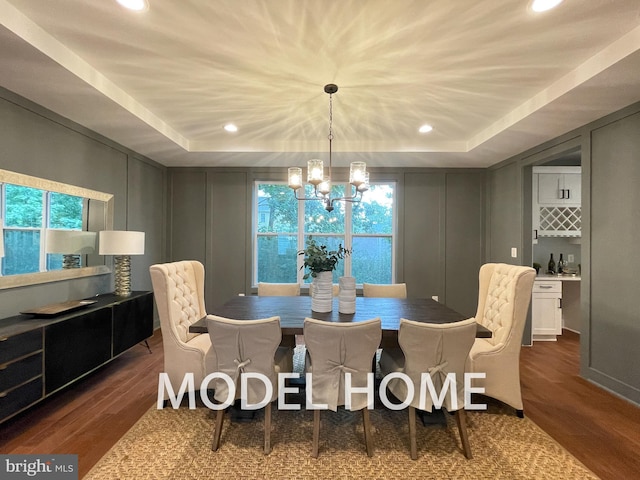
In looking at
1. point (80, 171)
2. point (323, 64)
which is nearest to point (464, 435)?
point (323, 64)

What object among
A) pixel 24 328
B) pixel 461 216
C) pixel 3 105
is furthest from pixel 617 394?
pixel 3 105

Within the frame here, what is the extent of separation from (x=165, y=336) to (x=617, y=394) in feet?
12.7

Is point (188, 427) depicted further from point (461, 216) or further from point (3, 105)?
point (461, 216)

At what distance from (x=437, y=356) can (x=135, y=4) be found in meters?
2.60

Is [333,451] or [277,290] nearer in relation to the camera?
[333,451]

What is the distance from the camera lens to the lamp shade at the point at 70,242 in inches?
110

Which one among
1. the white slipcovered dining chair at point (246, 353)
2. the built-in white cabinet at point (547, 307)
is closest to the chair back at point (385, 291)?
the white slipcovered dining chair at point (246, 353)

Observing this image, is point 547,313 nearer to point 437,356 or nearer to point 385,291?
point 385,291

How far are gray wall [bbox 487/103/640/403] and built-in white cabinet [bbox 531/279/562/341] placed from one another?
117cm

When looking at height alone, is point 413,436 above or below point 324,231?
below

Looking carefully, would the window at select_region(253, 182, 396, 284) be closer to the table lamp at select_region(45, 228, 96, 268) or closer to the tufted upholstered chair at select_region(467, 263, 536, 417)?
the table lamp at select_region(45, 228, 96, 268)

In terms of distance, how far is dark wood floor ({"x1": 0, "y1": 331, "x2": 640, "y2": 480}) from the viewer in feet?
6.42

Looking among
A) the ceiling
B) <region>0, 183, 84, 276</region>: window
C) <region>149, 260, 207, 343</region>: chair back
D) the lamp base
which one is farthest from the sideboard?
the ceiling

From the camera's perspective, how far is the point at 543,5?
5.48 feet
